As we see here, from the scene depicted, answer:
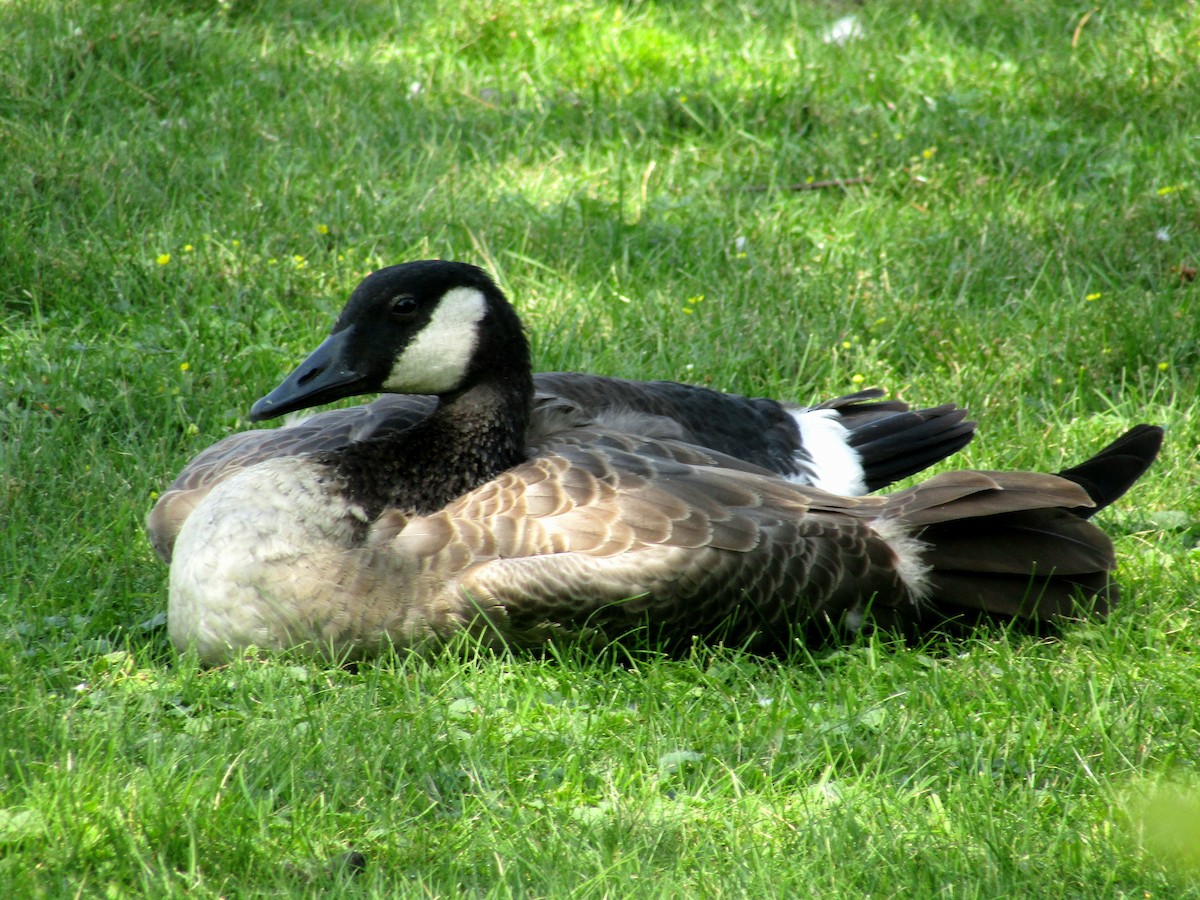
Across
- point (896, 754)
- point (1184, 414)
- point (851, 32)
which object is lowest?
point (896, 754)

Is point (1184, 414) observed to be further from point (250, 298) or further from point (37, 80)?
point (37, 80)

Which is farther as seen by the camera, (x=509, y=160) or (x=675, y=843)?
(x=509, y=160)

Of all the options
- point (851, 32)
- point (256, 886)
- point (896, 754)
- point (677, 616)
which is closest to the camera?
point (256, 886)

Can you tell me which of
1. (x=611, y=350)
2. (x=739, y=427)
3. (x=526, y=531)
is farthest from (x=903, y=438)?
(x=526, y=531)

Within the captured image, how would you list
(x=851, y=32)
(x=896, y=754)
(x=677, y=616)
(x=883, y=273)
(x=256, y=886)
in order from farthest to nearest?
(x=851, y=32)
(x=883, y=273)
(x=677, y=616)
(x=896, y=754)
(x=256, y=886)

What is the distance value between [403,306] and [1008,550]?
198 cm

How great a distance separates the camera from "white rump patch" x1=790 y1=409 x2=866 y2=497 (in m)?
5.00

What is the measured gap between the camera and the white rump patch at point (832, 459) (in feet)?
16.4

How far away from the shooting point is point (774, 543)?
4023mm

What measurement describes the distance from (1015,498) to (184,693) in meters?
2.44

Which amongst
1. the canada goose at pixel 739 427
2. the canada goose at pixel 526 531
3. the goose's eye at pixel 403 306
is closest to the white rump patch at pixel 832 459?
the canada goose at pixel 739 427

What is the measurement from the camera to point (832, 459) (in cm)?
502

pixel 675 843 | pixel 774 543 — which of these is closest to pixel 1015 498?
pixel 774 543

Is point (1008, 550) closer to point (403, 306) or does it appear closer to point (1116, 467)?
point (1116, 467)
